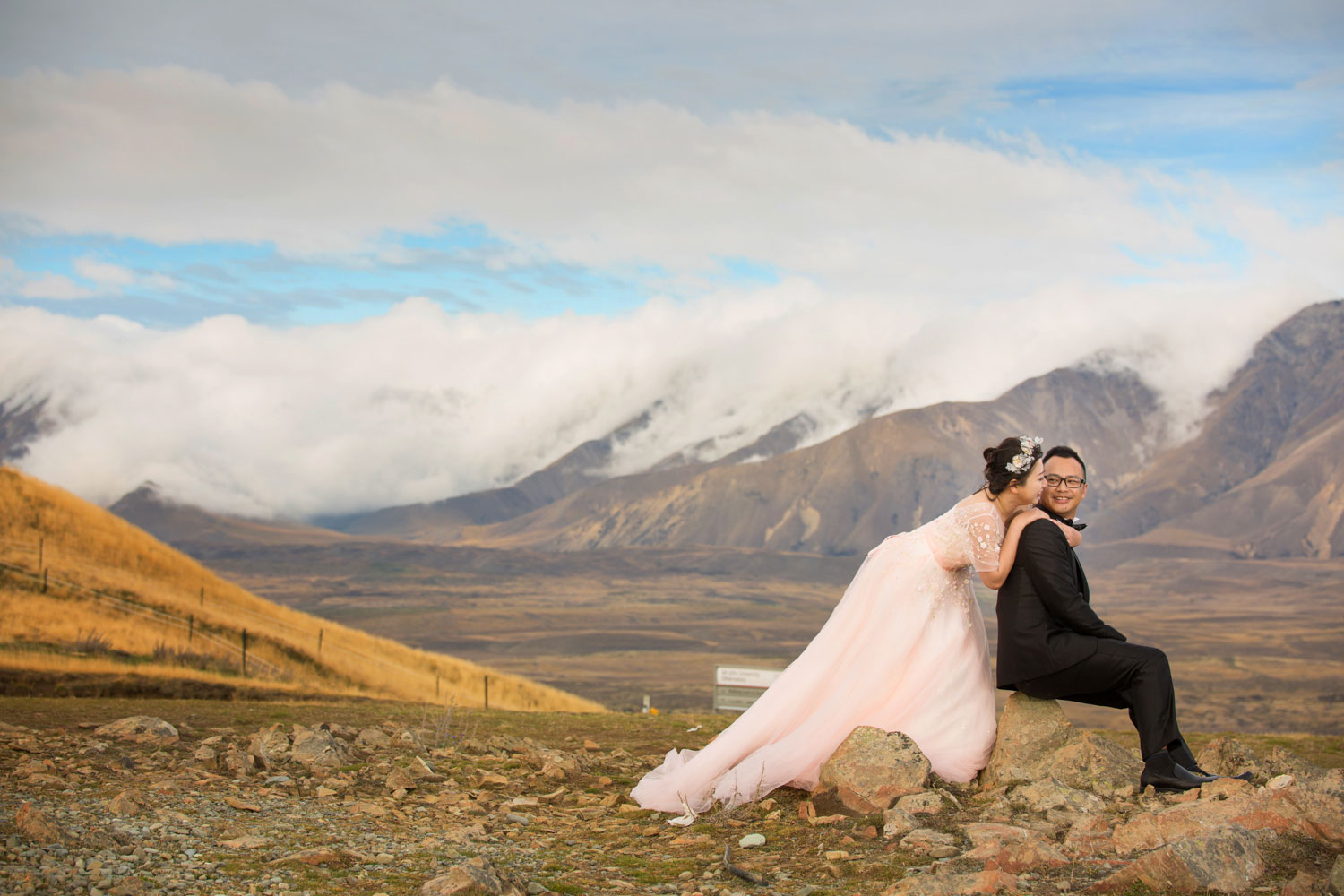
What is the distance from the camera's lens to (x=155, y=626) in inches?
947

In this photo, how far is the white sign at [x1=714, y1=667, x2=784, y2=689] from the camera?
666 inches

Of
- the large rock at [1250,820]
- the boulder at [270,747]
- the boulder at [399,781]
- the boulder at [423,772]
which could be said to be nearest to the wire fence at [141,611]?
the boulder at [270,747]

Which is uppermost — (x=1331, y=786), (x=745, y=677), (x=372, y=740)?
(x=1331, y=786)

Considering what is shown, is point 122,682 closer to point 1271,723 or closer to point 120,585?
point 120,585

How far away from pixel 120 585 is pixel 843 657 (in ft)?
76.8

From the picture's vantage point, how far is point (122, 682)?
56.4ft

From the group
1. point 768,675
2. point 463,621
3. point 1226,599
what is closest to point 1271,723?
point 768,675

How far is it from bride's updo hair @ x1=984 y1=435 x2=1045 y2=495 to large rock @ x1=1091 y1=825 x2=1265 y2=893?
302 centimetres

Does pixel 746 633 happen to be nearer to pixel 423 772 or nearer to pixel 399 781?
pixel 423 772

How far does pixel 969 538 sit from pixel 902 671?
121 cm

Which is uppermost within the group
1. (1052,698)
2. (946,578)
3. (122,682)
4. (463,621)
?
(946,578)

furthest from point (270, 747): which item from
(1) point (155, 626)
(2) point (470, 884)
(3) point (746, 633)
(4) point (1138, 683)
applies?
(3) point (746, 633)

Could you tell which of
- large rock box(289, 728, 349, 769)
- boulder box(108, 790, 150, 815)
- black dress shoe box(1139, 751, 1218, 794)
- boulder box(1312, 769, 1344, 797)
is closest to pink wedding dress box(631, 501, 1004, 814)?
black dress shoe box(1139, 751, 1218, 794)

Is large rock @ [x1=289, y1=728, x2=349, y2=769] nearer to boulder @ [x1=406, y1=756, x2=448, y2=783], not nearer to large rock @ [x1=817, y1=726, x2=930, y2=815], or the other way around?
boulder @ [x1=406, y1=756, x2=448, y2=783]
